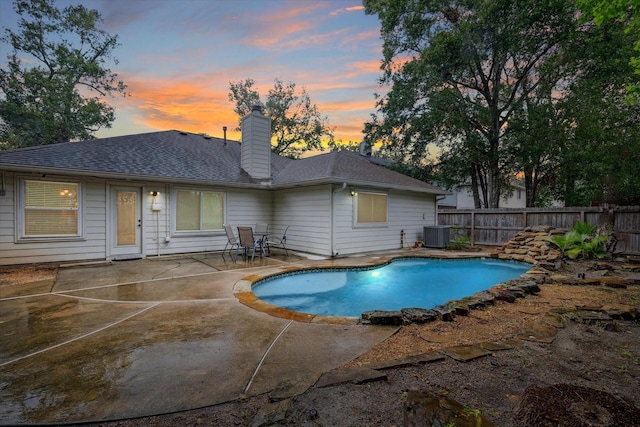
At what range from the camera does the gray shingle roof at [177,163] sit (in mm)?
6789

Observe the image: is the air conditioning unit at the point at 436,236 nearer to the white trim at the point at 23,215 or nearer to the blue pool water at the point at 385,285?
the blue pool water at the point at 385,285

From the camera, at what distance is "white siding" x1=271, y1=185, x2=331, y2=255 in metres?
8.36

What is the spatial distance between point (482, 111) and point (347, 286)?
1175 centimetres

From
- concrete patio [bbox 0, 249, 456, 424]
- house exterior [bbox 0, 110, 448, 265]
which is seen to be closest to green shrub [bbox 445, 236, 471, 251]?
house exterior [bbox 0, 110, 448, 265]

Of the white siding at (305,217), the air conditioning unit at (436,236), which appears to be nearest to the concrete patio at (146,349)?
the white siding at (305,217)

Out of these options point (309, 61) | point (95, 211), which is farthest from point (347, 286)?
point (309, 61)

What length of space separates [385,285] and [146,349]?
15.7ft

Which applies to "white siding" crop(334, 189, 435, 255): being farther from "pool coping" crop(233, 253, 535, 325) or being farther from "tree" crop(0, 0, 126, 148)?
"tree" crop(0, 0, 126, 148)

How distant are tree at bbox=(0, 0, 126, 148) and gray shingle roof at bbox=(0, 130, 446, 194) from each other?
35.5 feet

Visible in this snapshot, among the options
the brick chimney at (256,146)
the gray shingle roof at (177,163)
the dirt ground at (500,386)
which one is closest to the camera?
the dirt ground at (500,386)

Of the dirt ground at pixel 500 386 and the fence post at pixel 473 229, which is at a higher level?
the fence post at pixel 473 229

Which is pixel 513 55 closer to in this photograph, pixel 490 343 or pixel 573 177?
pixel 573 177

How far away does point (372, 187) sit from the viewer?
9.23 metres

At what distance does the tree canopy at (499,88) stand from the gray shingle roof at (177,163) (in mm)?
4882
